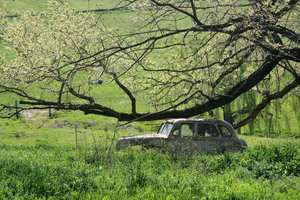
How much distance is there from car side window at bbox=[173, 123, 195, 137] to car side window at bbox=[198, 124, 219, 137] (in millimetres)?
288

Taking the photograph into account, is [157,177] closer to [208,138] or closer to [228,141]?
[208,138]

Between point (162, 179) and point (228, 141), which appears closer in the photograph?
point (162, 179)

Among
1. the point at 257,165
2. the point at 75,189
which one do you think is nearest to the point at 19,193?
the point at 75,189

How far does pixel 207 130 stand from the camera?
11266mm

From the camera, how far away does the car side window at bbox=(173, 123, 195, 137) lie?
1089 cm

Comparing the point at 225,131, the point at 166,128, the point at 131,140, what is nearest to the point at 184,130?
the point at 166,128

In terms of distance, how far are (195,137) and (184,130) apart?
44cm

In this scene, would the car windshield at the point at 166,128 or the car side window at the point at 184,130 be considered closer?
the car side window at the point at 184,130

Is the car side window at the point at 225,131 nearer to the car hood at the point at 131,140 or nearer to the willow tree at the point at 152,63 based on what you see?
the willow tree at the point at 152,63

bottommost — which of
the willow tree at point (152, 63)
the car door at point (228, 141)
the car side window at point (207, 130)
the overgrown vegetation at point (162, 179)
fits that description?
the overgrown vegetation at point (162, 179)

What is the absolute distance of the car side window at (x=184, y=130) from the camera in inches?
429

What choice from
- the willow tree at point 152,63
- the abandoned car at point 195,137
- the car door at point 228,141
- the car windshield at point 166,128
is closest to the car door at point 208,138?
the abandoned car at point 195,137

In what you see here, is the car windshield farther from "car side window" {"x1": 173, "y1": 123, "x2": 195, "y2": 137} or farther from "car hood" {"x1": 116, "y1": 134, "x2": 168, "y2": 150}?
"car hood" {"x1": 116, "y1": 134, "x2": 168, "y2": 150}

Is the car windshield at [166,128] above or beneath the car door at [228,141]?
above
